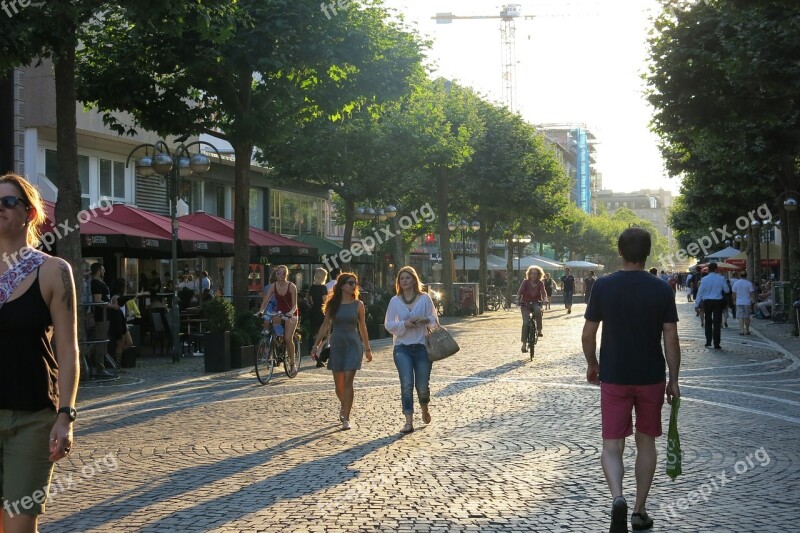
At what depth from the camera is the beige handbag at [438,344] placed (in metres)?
10.9

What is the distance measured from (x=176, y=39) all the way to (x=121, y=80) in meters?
1.64

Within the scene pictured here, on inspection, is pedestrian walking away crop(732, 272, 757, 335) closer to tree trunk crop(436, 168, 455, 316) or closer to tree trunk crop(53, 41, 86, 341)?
tree trunk crop(436, 168, 455, 316)

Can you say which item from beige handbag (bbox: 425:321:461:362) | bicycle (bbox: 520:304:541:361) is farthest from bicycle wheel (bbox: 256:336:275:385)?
bicycle (bbox: 520:304:541:361)

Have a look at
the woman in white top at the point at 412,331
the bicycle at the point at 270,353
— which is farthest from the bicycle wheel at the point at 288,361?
the woman in white top at the point at 412,331

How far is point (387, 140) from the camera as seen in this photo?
1344 inches

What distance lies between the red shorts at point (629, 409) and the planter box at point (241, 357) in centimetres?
1263

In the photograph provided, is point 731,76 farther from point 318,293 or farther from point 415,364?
point 415,364

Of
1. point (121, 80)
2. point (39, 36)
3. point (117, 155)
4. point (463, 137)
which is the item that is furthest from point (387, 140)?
point (39, 36)

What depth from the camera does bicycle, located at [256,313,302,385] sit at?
1574 cm

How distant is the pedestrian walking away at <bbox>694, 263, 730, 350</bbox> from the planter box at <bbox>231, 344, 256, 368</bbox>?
32.2ft

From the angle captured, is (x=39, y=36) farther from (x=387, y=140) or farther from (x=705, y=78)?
(x=387, y=140)

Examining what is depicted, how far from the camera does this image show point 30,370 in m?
4.03

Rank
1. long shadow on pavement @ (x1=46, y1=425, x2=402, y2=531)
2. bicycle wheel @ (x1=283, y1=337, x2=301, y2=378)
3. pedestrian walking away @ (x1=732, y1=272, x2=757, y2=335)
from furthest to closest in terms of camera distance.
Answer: pedestrian walking away @ (x1=732, y1=272, x2=757, y2=335)
bicycle wheel @ (x1=283, y1=337, x2=301, y2=378)
long shadow on pavement @ (x1=46, y1=425, x2=402, y2=531)

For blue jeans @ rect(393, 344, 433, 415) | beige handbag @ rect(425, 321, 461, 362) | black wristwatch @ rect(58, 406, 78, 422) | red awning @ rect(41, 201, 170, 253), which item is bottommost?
A: blue jeans @ rect(393, 344, 433, 415)
